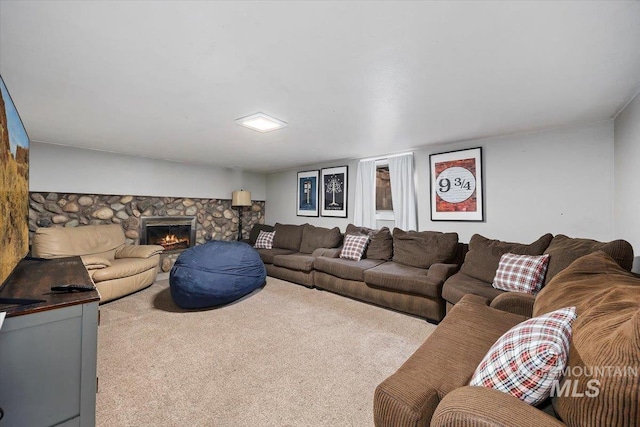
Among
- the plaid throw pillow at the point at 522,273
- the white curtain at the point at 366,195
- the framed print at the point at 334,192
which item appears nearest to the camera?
the plaid throw pillow at the point at 522,273

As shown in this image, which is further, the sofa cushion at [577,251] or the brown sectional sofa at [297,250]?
the brown sectional sofa at [297,250]

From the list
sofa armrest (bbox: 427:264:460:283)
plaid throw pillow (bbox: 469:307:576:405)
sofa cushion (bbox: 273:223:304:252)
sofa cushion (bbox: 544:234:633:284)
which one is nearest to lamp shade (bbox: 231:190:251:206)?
sofa cushion (bbox: 273:223:304:252)

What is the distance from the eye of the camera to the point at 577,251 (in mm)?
2205

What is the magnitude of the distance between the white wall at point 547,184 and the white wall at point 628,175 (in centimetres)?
14

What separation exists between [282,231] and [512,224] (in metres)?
3.83

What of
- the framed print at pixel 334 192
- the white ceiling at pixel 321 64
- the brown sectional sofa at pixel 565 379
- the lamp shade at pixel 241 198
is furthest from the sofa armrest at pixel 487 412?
the lamp shade at pixel 241 198

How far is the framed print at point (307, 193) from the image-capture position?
5389 millimetres

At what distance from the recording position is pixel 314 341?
94.4 inches

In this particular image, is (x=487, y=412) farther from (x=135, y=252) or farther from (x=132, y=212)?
(x=132, y=212)

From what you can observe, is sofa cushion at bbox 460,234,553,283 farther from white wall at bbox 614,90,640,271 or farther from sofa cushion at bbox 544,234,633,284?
white wall at bbox 614,90,640,271

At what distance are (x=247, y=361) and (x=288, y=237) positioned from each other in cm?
324

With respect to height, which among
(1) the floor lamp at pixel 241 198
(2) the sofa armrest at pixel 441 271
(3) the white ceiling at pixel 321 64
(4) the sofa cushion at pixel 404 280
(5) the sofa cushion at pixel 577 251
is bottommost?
(4) the sofa cushion at pixel 404 280

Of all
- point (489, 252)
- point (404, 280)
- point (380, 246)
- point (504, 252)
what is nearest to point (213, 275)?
point (404, 280)

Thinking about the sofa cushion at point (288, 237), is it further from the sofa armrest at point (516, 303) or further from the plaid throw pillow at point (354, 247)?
the sofa armrest at point (516, 303)
